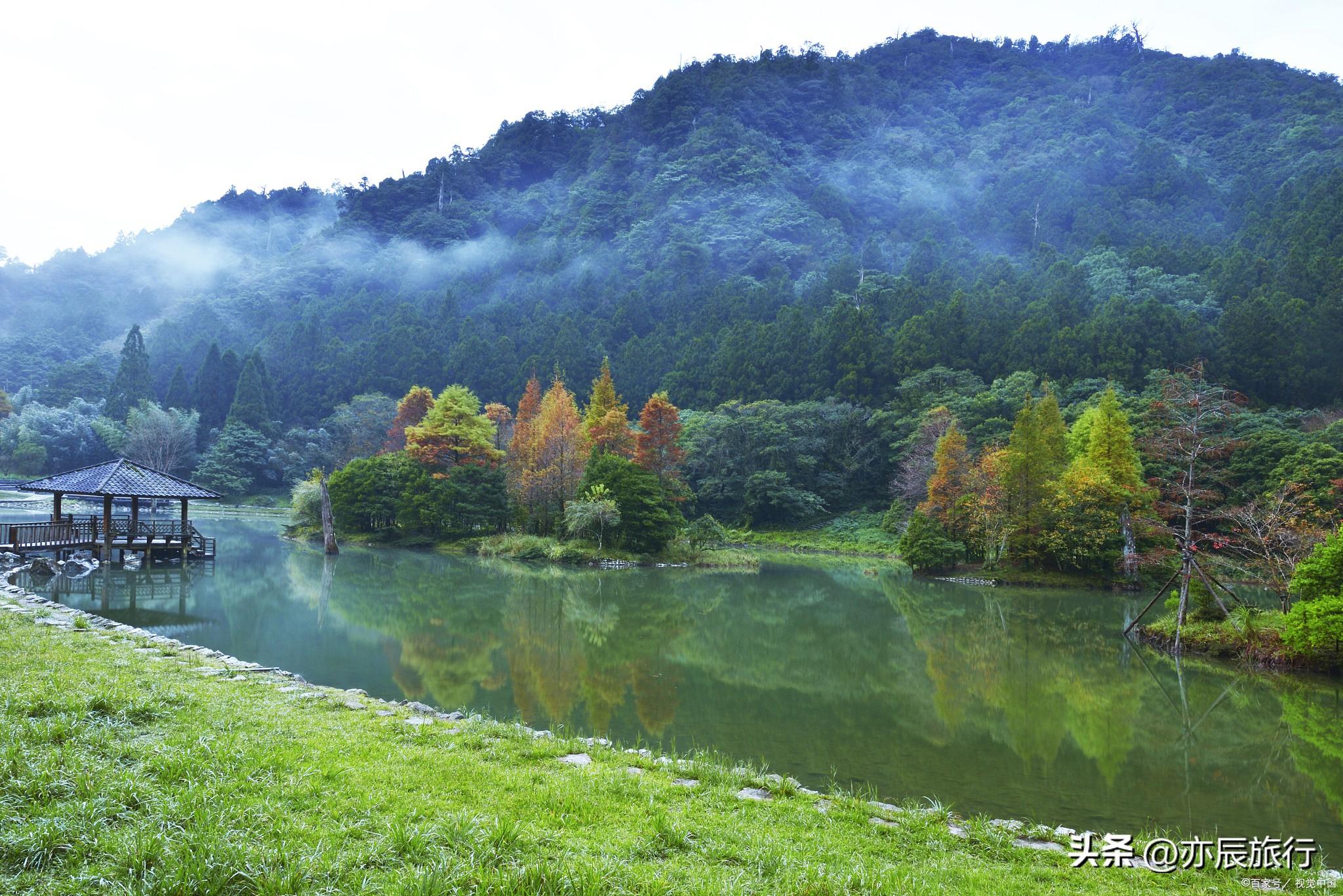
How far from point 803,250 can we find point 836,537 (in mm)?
46894

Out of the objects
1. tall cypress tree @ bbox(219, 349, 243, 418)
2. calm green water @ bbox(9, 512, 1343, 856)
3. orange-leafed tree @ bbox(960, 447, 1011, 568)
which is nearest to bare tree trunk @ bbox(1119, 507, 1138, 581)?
orange-leafed tree @ bbox(960, 447, 1011, 568)

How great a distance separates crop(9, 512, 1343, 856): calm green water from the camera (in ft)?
21.2

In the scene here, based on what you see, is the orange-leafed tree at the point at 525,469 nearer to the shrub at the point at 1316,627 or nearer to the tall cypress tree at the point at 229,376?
the shrub at the point at 1316,627

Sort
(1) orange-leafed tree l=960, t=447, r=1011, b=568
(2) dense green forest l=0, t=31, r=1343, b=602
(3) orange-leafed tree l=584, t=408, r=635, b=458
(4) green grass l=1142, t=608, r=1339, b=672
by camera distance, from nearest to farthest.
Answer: (4) green grass l=1142, t=608, r=1339, b=672, (1) orange-leafed tree l=960, t=447, r=1011, b=568, (2) dense green forest l=0, t=31, r=1343, b=602, (3) orange-leafed tree l=584, t=408, r=635, b=458

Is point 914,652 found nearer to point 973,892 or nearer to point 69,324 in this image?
point 973,892

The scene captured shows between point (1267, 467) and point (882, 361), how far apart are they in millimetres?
23971

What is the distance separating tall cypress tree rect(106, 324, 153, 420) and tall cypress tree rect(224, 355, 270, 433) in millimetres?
7649

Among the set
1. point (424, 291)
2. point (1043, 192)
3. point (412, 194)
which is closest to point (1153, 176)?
point (1043, 192)

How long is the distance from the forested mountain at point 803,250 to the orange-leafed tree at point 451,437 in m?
21.6

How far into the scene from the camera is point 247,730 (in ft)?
16.0

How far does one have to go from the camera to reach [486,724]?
6090 mm

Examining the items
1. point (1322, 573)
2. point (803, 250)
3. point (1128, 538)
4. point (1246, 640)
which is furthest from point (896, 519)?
point (803, 250)

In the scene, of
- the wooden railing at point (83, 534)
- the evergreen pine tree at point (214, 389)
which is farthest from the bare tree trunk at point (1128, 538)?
the evergreen pine tree at point (214, 389)

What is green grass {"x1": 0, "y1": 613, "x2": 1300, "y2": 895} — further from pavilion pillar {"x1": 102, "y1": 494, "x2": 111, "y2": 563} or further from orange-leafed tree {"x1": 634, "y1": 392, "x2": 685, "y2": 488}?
orange-leafed tree {"x1": 634, "y1": 392, "x2": 685, "y2": 488}
